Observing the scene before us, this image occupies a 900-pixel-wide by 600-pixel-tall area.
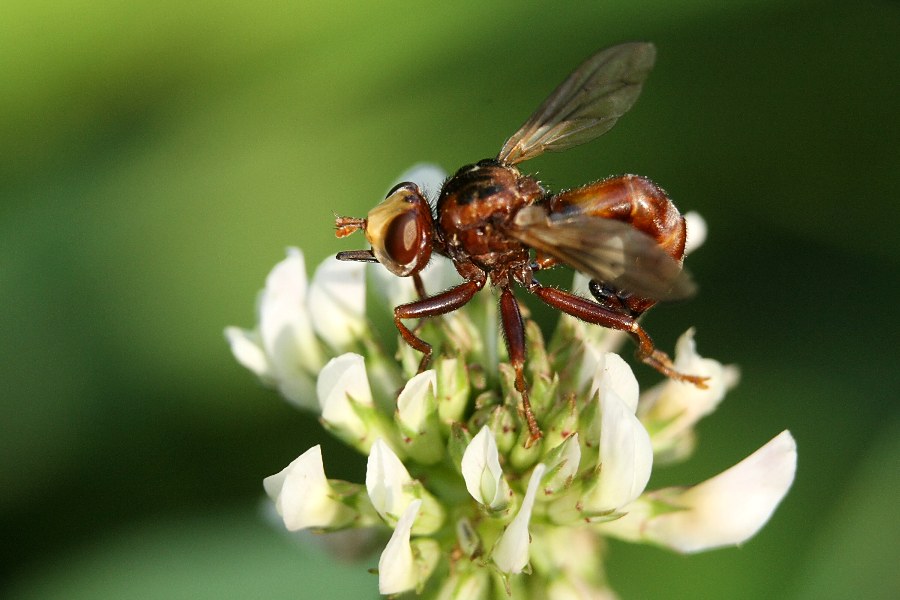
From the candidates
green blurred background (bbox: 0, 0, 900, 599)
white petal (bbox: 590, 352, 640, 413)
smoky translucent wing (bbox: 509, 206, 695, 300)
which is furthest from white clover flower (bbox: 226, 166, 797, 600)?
green blurred background (bbox: 0, 0, 900, 599)

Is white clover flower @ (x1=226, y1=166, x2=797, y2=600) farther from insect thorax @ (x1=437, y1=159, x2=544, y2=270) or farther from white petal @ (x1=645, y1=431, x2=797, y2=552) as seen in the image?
insect thorax @ (x1=437, y1=159, x2=544, y2=270)

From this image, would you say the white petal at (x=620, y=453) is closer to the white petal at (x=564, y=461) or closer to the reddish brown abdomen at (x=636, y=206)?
the white petal at (x=564, y=461)

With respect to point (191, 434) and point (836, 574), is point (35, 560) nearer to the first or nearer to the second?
point (191, 434)

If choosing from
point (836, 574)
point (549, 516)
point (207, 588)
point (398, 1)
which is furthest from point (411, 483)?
point (398, 1)

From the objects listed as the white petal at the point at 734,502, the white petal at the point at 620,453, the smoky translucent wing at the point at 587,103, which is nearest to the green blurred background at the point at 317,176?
the smoky translucent wing at the point at 587,103

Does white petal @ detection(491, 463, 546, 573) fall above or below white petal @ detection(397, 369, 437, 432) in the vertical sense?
below

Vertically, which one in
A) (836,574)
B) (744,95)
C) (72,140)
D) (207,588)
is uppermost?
(72,140)

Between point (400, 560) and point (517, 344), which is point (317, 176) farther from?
point (400, 560)
